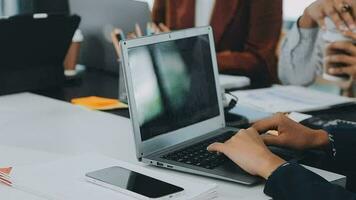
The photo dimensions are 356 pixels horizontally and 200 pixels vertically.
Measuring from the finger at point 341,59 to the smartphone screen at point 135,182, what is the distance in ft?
2.23

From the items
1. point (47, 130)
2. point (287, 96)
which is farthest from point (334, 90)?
point (47, 130)

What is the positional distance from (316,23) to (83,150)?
1.17 metres

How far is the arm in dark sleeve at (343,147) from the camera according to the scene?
1.47 m

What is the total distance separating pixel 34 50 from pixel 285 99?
2.82 feet

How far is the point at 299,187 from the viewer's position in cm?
113

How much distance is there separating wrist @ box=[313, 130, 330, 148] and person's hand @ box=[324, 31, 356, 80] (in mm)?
199

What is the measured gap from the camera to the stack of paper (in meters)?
1.11

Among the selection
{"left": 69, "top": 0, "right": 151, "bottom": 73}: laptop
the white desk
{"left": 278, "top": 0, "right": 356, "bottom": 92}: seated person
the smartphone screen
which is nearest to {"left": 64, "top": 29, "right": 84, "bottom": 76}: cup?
{"left": 69, "top": 0, "right": 151, "bottom": 73}: laptop

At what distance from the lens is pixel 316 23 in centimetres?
225

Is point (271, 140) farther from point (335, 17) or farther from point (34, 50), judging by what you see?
point (34, 50)

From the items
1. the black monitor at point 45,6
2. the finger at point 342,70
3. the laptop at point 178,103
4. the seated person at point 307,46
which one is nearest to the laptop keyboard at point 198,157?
the laptop at point 178,103

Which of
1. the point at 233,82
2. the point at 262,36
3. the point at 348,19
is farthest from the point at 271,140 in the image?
the point at 262,36

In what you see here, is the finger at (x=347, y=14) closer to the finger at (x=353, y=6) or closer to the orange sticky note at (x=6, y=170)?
the finger at (x=353, y=6)

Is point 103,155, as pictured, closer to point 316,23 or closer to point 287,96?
point 287,96
